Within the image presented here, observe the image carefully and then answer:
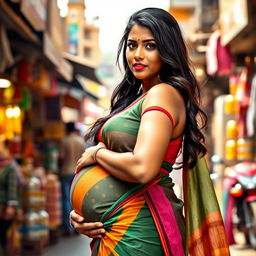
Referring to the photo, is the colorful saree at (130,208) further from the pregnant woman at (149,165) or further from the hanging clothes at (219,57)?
the hanging clothes at (219,57)

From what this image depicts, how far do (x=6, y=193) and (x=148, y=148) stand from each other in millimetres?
5824

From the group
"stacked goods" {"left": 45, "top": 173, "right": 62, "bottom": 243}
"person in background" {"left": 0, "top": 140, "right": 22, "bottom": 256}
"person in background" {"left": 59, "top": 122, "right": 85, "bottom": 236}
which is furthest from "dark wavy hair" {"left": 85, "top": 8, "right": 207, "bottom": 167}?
"person in background" {"left": 59, "top": 122, "right": 85, "bottom": 236}

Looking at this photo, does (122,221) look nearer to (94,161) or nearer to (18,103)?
(94,161)

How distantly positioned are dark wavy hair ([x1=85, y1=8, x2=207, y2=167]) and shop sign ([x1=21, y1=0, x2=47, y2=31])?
4.50 metres

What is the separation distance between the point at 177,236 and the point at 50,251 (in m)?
7.76

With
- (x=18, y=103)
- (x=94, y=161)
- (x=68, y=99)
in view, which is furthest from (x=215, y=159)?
(x=94, y=161)

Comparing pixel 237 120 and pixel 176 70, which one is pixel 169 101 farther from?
pixel 237 120

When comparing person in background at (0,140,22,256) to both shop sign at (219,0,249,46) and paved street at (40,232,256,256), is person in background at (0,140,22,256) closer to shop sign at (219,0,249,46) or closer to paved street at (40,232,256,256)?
paved street at (40,232,256,256)

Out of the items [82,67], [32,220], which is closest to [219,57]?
[82,67]

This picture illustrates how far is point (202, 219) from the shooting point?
112 inches

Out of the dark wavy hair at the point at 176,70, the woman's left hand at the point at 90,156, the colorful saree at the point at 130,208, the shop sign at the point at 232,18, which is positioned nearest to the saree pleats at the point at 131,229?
the colorful saree at the point at 130,208

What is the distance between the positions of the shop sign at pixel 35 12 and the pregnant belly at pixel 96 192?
4632mm

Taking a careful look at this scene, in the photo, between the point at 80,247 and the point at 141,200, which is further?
the point at 80,247

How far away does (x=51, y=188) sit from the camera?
11.1 m
